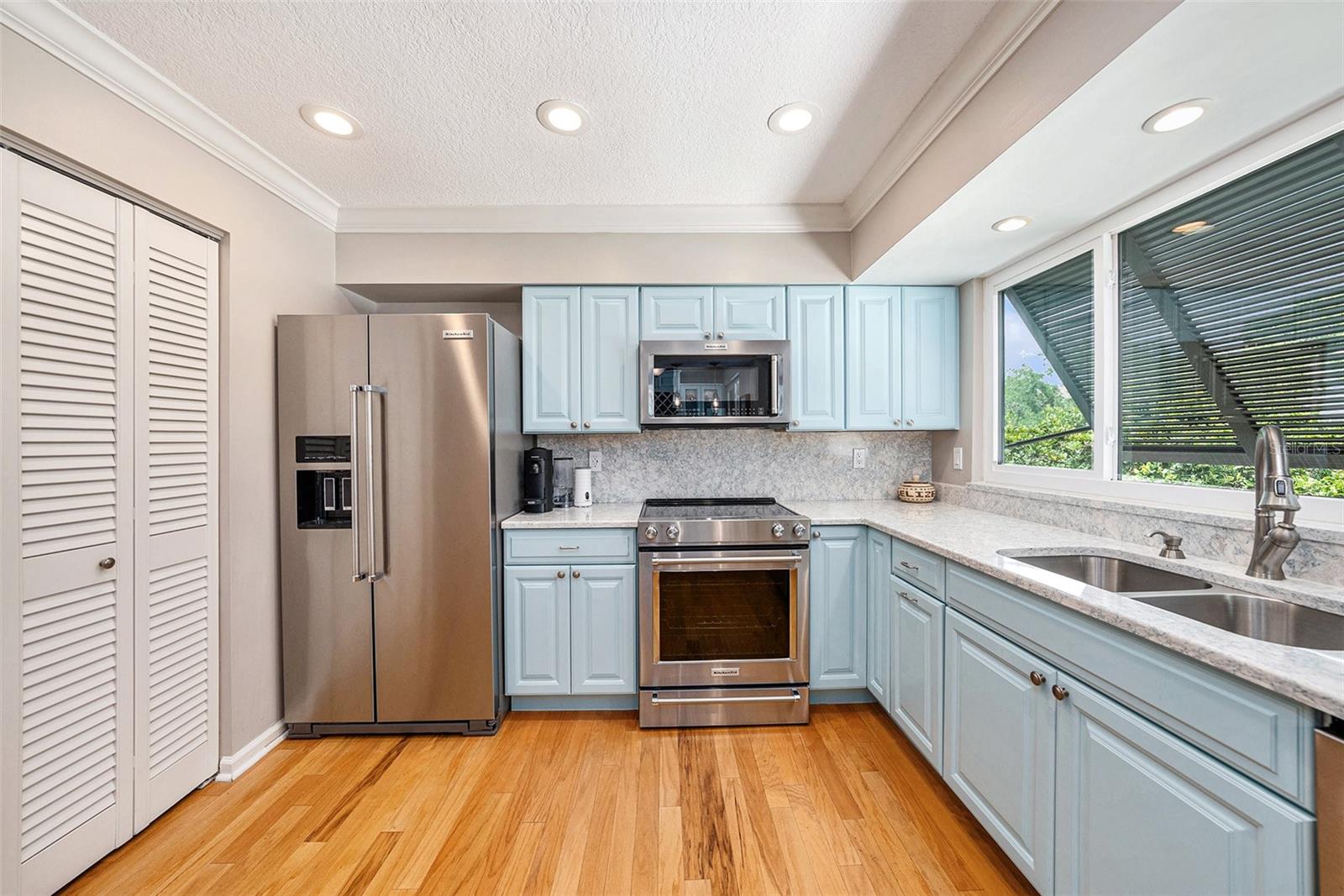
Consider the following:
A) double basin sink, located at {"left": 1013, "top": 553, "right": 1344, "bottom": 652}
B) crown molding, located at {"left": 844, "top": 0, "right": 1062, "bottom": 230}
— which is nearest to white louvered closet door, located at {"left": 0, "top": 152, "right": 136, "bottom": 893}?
crown molding, located at {"left": 844, "top": 0, "right": 1062, "bottom": 230}

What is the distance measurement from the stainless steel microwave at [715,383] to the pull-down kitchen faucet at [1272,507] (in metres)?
1.66

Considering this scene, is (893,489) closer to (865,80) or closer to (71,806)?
(865,80)

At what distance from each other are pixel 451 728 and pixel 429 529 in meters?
0.89

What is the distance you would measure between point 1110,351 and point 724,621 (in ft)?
6.31

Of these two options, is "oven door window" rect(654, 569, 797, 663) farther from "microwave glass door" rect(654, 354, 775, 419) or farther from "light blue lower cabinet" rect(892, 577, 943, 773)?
"microwave glass door" rect(654, 354, 775, 419)

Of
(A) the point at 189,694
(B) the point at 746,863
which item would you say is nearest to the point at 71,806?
→ (A) the point at 189,694

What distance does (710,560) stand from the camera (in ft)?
7.66

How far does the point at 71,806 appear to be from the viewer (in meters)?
1.50

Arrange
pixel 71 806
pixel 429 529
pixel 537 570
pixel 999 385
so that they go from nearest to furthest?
1. pixel 71 806
2. pixel 429 529
3. pixel 537 570
4. pixel 999 385

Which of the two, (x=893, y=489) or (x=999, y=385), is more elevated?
(x=999, y=385)

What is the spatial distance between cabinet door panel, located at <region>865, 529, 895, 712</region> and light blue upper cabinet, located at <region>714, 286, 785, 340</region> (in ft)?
3.89

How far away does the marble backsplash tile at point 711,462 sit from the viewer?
3.07 m

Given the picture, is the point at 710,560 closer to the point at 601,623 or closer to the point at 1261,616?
the point at 601,623

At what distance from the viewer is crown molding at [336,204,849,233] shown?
263 cm
